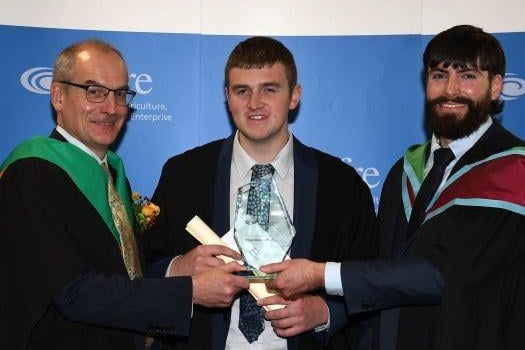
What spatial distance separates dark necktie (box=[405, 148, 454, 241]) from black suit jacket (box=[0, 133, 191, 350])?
1132 millimetres

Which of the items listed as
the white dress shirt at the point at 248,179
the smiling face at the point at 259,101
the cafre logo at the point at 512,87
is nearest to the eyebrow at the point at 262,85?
the smiling face at the point at 259,101

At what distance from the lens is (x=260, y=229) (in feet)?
10.8

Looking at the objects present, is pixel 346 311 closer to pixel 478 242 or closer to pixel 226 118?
pixel 478 242

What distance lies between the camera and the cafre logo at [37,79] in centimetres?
505

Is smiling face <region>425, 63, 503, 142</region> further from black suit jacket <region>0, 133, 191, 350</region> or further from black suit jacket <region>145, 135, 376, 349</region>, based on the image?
black suit jacket <region>0, 133, 191, 350</region>

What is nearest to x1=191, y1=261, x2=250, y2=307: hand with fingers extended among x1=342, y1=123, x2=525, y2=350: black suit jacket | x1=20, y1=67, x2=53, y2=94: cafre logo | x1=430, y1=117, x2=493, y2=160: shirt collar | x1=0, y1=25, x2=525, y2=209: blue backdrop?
x1=342, y1=123, x2=525, y2=350: black suit jacket

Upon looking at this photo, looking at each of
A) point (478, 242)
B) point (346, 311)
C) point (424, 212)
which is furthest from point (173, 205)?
point (478, 242)

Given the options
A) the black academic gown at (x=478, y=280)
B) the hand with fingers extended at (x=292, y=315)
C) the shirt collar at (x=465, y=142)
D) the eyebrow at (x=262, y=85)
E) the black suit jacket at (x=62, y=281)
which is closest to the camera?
the black suit jacket at (x=62, y=281)

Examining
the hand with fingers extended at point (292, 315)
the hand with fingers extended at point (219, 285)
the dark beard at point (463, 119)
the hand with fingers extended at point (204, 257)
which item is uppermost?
the dark beard at point (463, 119)

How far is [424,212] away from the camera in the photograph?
137 inches

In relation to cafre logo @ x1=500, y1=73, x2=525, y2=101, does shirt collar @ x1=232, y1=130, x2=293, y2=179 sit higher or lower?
lower

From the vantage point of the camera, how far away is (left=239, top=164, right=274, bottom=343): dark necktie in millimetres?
3320

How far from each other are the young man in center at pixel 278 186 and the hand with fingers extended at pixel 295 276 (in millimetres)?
142

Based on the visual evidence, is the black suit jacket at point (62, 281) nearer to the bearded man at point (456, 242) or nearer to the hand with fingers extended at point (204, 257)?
the hand with fingers extended at point (204, 257)
